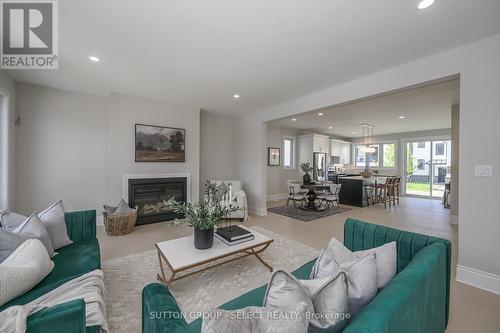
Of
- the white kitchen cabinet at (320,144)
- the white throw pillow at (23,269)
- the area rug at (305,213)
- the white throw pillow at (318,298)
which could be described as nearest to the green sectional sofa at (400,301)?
the white throw pillow at (318,298)

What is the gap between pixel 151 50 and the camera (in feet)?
8.02

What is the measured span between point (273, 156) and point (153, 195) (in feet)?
14.0

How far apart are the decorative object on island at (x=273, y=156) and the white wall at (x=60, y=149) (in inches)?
186

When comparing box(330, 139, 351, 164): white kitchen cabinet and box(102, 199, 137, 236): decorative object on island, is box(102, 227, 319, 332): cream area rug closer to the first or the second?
box(102, 199, 137, 236): decorative object on island

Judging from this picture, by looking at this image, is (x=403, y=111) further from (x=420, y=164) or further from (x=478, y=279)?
(x=478, y=279)

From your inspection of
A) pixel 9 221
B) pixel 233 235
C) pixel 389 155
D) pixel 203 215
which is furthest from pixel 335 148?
pixel 9 221

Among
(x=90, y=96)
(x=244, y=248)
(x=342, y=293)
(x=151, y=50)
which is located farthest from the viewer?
(x=90, y=96)

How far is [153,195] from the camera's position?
4328mm

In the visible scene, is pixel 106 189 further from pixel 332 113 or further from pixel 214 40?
pixel 332 113

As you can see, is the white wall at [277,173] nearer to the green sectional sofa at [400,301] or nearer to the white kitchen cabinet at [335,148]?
the white kitchen cabinet at [335,148]

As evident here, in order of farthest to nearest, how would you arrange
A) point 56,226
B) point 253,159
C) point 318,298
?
point 253,159
point 56,226
point 318,298

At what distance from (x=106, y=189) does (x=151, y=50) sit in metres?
3.03

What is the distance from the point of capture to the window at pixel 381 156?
28.3 ft

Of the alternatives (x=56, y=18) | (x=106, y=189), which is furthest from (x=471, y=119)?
(x=106, y=189)
